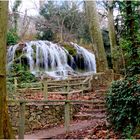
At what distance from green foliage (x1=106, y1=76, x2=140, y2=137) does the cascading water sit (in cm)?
1729

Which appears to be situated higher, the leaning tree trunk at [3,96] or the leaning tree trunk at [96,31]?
the leaning tree trunk at [96,31]

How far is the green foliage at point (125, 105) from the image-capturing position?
8.51 metres

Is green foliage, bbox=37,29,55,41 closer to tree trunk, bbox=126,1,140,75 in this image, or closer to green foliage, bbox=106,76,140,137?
tree trunk, bbox=126,1,140,75

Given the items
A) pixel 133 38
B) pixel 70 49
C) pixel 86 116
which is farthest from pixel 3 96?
pixel 70 49

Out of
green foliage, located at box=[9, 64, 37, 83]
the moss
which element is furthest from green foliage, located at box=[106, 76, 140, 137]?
the moss

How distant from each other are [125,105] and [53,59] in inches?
775

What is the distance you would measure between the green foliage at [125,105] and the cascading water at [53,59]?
17291mm

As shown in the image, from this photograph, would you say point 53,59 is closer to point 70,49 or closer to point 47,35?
point 70,49

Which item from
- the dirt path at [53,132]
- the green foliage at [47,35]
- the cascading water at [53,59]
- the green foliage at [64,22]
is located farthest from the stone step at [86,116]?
the green foliage at [64,22]

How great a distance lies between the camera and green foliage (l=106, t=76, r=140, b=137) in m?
8.51

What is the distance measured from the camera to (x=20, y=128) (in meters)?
9.77

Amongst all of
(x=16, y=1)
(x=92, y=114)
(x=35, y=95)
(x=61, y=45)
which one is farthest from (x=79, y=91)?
(x=16, y=1)

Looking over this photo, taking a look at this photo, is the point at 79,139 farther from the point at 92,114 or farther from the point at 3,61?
the point at 92,114

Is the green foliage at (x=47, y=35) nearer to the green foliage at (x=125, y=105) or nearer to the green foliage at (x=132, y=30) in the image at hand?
the green foliage at (x=132, y=30)
